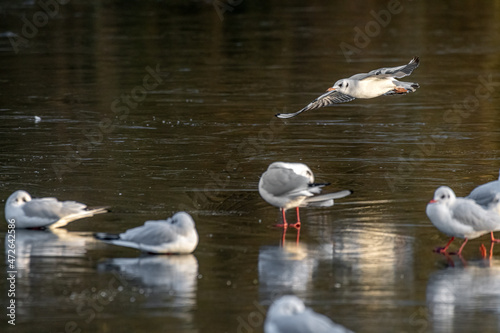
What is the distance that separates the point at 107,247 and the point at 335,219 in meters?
2.58

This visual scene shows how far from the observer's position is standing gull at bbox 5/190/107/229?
35.0ft

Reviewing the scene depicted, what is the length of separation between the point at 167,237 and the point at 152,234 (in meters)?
0.15

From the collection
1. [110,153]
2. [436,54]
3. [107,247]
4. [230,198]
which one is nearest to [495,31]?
[436,54]

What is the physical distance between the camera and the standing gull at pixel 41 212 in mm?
10672

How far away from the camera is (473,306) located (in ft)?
27.1

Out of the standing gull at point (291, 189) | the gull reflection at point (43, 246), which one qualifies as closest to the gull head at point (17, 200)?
the gull reflection at point (43, 246)

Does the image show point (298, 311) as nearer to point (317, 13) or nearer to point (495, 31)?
point (495, 31)

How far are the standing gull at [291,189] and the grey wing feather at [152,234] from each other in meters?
1.67

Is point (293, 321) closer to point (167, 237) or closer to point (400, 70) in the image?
point (167, 237)

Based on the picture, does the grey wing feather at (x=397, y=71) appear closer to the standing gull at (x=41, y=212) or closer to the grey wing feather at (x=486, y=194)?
the grey wing feather at (x=486, y=194)

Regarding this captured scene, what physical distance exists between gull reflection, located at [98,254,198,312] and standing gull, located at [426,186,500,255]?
2.35 metres

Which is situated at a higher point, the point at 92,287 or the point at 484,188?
the point at 484,188

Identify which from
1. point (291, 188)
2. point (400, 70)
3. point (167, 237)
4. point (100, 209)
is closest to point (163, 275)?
point (167, 237)

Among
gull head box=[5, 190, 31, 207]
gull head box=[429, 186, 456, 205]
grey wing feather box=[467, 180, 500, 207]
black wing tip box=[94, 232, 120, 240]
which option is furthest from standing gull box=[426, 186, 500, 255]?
gull head box=[5, 190, 31, 207]
